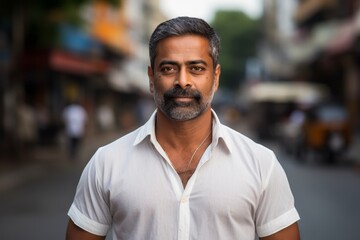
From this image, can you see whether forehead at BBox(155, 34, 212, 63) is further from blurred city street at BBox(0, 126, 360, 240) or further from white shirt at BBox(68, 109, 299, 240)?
blurred city street at BBox(0, 126, 360, 240)

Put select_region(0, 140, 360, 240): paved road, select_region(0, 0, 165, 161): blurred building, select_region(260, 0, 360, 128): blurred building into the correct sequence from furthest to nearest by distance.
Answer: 1. select_region(260, 0, 360, 128): blurred building
2. select_region(0, 0, 165, 161): blurred building
3. select_region(0, 140, 360, 240): paved road

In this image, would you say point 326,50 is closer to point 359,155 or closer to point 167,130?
point 359,155

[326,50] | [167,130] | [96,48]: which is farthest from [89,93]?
[167,130]

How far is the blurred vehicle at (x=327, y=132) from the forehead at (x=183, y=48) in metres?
18.0

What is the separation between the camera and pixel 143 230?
106 inches

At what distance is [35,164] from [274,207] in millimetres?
16409

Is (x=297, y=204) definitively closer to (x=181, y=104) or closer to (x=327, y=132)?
(x=327, y=132)

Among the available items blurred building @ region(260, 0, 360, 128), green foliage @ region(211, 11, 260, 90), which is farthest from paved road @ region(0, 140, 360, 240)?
green foliage @ region(211, 11, 260, 90)

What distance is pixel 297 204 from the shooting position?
11.9 metres

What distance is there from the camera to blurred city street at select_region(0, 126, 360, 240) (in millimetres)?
9445

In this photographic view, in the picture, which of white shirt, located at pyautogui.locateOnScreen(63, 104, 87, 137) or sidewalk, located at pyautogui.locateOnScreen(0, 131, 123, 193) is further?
white shirt, located at pyautogui.locateOnScreen(63, 104, 87, 137)

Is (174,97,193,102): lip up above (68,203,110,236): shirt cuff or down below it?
above

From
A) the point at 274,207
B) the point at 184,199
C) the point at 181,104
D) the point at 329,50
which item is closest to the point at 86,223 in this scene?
the point at 184,199

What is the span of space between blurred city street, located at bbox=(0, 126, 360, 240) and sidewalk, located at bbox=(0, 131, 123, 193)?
24 millimetres
